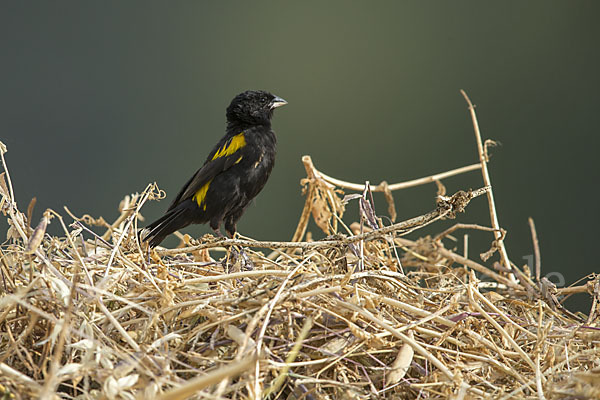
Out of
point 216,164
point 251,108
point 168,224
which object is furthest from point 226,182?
point 251,108

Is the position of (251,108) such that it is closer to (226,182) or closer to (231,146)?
(231,146)

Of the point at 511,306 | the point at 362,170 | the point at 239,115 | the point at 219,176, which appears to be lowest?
the point at 362,170

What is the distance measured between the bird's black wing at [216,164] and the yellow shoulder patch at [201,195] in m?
0.01

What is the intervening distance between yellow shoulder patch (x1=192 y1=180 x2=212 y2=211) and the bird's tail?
6 cm

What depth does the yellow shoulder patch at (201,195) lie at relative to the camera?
2.28 m

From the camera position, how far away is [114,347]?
28.7 inches

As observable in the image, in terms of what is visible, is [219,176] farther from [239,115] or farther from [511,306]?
[511,306]

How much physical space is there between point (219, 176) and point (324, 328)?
1.55 meters

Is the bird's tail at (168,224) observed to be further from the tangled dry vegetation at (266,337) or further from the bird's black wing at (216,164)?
the tangled dry vegetation at (266,337)

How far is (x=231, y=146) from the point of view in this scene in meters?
2.33

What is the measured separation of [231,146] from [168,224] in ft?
1.34

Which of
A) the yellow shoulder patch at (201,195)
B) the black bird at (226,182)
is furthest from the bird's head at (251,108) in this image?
the yellow shoulder patch at (201,195)

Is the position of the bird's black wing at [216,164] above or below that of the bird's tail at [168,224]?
above

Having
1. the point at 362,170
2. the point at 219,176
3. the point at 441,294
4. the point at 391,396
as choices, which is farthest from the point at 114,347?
the point at 362,170
